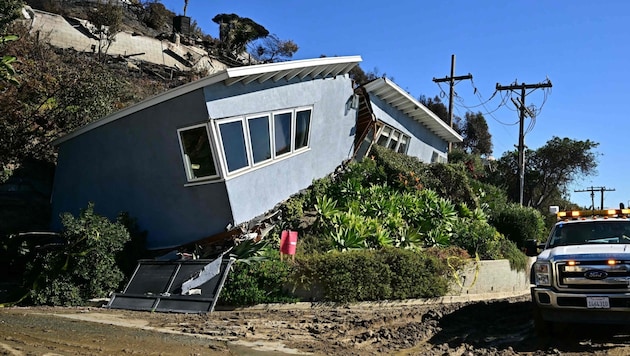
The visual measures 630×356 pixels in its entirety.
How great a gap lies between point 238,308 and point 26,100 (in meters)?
10.5

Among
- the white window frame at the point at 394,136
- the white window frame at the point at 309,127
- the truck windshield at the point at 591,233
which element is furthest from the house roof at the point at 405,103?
the truck windshield at the point at 591,233

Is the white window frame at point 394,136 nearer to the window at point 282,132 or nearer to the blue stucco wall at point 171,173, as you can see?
the blue stucco wall at point 171,173

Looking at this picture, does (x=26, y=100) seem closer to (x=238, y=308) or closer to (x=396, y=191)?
(x=238, y=308)

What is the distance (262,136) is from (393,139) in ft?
32.7

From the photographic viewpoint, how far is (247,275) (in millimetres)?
11000

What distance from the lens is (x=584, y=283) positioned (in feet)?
26.3

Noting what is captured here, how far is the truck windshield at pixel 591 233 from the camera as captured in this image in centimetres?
923

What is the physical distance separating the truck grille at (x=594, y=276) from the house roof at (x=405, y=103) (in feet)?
38.7

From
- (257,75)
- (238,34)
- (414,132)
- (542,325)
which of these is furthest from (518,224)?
(238,34)

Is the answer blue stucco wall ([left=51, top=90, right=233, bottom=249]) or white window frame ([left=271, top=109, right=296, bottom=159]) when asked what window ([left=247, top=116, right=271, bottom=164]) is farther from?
blue stucco wall ([left=51, top=90, right=233, bottom=249])

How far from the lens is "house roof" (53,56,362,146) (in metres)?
11.8

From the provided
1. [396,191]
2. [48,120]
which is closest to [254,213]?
[396,191]

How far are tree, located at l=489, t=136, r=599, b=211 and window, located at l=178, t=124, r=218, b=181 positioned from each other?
31623 mm

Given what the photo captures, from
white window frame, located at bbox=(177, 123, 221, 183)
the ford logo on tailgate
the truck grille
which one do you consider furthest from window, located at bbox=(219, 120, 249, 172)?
the ford logo on tailgate
